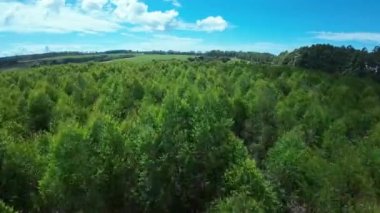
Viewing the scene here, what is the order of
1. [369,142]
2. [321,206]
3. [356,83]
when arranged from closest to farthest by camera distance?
[321,206], [369,142], [356,83]

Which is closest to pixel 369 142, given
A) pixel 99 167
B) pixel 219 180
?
pixel 219 180


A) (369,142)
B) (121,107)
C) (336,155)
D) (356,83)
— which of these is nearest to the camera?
(336,155)

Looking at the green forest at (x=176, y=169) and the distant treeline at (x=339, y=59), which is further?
the distant treeline at (x=339, y=59)

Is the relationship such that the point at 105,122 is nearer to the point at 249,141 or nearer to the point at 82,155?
the point at 82,155

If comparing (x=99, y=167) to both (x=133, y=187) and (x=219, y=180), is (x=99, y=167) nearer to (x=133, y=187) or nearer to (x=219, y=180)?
(x=133, y=187)

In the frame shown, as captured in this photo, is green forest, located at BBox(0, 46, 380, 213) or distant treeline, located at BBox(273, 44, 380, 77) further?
distant treeline, located at BBox(273, 44, 380, 77)

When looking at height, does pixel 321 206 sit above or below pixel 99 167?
below

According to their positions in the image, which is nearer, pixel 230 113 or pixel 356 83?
pixel 230 113

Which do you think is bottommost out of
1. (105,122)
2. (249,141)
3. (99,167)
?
(249,141)

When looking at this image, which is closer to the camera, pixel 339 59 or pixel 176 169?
pixel 176 169
